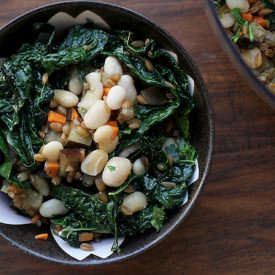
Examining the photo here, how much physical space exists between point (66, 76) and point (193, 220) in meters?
0.59

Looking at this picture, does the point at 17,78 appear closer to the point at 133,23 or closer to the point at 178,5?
the point at 133,23

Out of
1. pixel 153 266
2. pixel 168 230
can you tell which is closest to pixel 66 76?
pixel 168 230

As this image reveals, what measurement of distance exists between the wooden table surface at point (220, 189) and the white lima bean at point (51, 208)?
0.21 m

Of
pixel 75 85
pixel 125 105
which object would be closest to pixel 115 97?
pixel 125 105

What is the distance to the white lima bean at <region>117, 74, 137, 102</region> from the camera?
1.68 metres

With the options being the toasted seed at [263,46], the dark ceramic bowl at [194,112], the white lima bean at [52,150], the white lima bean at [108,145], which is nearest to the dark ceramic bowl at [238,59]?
the dark ceramic bowl at [194,112]

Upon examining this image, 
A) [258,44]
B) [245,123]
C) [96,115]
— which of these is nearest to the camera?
[96,115]

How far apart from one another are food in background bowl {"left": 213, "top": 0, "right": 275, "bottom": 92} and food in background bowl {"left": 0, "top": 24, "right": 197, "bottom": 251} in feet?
0.65

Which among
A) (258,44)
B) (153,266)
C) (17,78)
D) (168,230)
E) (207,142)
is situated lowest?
(153,266)

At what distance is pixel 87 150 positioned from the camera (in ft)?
5.60

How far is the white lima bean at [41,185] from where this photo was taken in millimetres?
1725

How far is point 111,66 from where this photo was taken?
1.69 m

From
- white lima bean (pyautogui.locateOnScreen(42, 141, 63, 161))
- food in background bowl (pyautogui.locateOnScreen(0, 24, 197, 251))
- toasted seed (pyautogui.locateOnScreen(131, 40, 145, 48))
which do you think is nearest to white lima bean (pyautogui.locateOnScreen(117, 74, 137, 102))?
food in background bowl (pyautogui.locateOnScreen(0, 24, 197, 251))

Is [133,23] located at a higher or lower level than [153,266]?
higher
